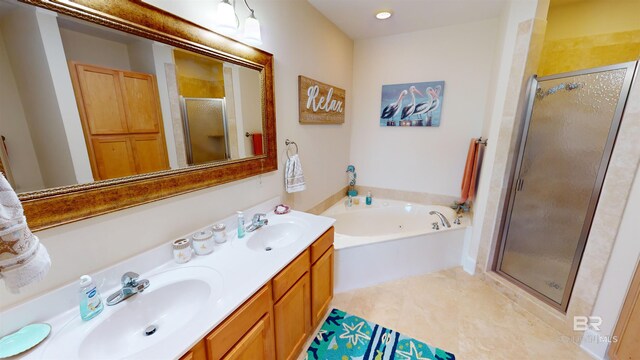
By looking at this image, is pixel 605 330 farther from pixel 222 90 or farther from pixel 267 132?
pixel 222 90

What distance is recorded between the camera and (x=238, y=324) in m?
0.96

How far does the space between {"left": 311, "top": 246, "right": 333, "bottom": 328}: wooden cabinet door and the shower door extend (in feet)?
5.50

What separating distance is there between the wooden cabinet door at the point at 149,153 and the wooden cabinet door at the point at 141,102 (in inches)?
1.4

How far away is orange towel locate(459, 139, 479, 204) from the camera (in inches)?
97.0

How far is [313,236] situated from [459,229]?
69.6 inches

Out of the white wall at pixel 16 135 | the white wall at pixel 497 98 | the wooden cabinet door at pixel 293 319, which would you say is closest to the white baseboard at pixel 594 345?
the white wall at pixel 497 98

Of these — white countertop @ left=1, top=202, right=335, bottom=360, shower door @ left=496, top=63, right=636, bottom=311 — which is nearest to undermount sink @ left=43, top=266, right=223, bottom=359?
white countertop @ left=1, top=202, right=335, bottom=360

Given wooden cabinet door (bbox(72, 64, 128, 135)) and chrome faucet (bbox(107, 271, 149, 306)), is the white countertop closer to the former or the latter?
chrome faucet (bbox(107, 271, 149, 306))

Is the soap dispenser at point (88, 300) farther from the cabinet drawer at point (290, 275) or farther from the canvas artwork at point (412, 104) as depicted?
the canvas artwork at point (412, 104)

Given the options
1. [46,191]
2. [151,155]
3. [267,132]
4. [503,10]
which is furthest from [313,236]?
[503,10]

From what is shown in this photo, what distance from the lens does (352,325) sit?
5.99 feet

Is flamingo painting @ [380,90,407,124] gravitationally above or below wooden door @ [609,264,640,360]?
above

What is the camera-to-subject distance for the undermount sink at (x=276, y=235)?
5.18 ft

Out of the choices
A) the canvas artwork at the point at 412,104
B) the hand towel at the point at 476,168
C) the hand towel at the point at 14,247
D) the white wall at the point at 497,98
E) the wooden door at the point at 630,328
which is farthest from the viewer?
the canvas artwork at the point at 412,104
